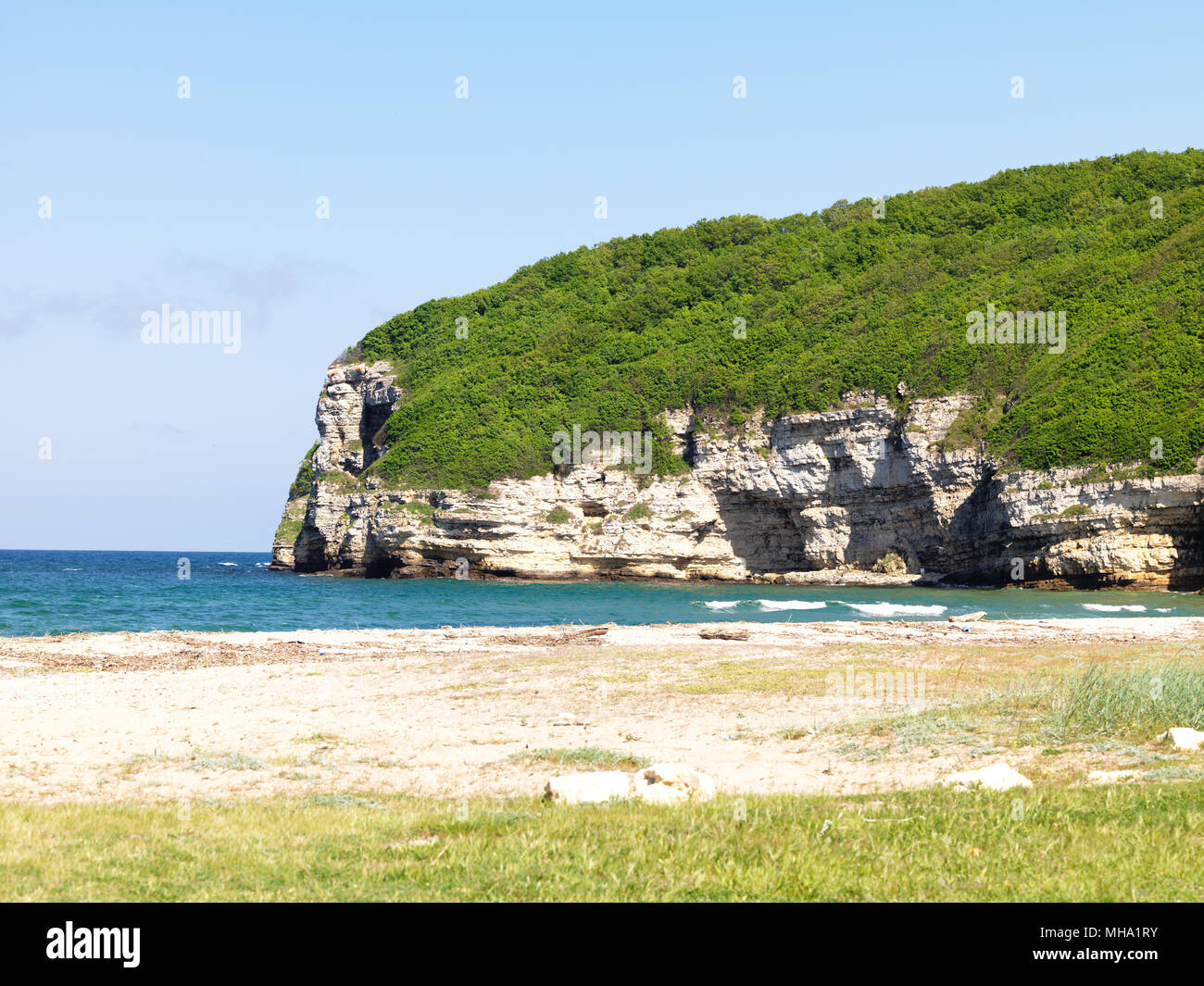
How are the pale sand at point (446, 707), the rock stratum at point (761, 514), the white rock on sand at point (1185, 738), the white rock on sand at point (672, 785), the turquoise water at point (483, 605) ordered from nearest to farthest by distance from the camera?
the white rock on sand at point (672, 785), the white rock on sand at point (1185, 738), the pale sand at point (446, 707), the turquoise water at point (483, 605), the rock stratum at point (761, 514)

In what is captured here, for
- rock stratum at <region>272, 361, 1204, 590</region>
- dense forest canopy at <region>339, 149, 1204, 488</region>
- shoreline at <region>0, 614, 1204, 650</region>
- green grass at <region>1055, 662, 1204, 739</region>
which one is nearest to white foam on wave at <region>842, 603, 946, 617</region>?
shoreline at <region>0, 614, 1204, 650</region>

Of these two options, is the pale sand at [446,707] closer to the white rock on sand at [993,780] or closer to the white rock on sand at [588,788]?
the white rock on sand at [993,780]

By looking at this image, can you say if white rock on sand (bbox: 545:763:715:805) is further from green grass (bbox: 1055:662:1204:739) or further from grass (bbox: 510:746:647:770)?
green grass (bbox: 1055:662:1204:739)

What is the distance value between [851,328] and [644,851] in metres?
92.9

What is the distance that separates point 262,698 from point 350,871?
15.9 metres

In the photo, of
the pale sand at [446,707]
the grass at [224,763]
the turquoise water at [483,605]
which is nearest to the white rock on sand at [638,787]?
the pale sand at [446,707]

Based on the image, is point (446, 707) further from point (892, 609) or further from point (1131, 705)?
point (892, 609)

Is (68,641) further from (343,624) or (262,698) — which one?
(262,698)

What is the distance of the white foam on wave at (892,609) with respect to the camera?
50594mm

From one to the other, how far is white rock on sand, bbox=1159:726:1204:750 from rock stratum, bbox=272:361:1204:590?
58.8m

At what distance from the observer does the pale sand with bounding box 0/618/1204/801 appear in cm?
1382

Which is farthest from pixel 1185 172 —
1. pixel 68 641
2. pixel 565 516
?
pixel 68 641

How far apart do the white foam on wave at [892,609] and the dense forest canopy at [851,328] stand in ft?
71.3

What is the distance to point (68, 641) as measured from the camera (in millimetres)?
34094
